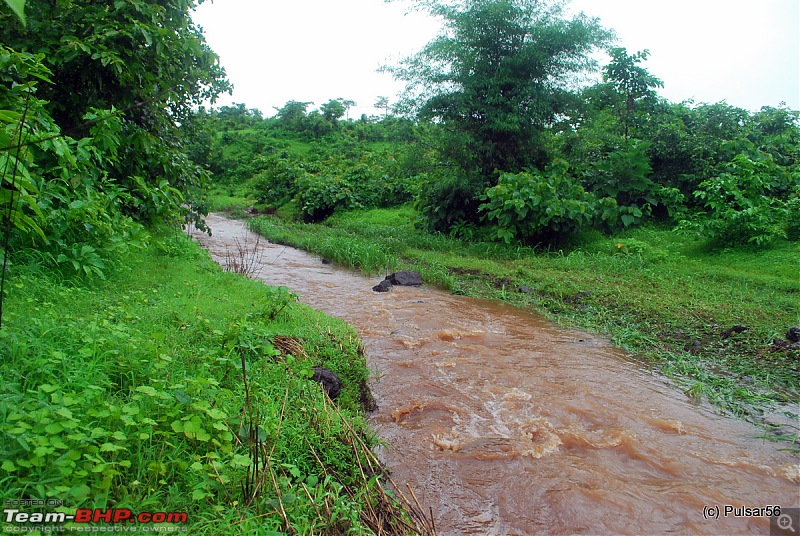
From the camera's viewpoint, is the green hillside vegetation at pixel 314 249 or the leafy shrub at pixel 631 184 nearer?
the green hillside vegetation at pixel 314 249

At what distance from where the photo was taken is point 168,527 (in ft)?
7.36

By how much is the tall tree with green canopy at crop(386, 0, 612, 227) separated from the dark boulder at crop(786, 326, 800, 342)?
25.3 feet

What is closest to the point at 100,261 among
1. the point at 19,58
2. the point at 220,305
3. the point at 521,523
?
the point at 220,305

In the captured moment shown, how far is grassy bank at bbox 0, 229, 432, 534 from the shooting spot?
7.55 feet

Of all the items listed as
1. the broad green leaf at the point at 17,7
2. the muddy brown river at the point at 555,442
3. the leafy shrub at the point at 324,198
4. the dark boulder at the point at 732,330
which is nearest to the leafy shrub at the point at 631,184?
the dark boulder at the point at 732,330

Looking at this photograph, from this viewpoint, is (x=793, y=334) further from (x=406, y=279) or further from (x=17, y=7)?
(x=17, y=7)

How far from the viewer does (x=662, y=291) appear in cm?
808

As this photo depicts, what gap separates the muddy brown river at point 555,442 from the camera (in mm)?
3318

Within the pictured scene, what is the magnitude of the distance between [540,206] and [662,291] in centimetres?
372

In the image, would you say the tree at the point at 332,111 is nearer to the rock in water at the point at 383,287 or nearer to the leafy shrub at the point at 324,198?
the leafy shrub at the point at 324,198

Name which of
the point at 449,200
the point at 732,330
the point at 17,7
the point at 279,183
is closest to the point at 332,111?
the point at 279,183

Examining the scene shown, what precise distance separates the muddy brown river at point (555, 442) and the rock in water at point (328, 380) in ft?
1.36

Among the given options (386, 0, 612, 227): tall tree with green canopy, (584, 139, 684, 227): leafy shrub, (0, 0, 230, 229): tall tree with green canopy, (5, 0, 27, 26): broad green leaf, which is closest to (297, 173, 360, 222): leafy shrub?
(386, 0, 612, 227): tall tree with green canopy

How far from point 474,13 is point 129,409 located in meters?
12.4
